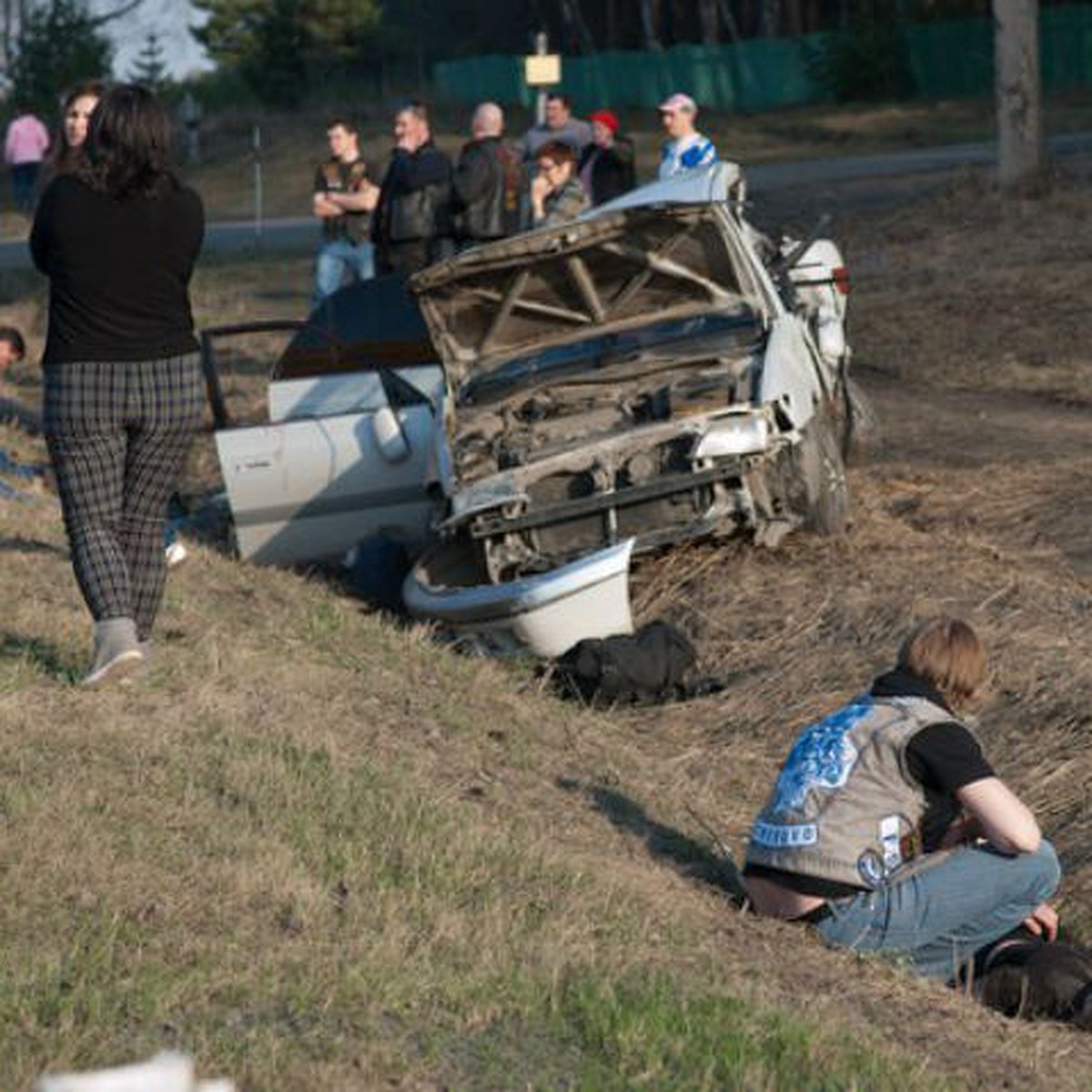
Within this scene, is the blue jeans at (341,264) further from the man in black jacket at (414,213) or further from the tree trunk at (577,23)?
the tree trunk at (577,23)

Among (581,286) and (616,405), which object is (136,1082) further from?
(581,286)

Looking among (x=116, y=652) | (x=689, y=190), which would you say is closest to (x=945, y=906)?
(x=116, y=652)

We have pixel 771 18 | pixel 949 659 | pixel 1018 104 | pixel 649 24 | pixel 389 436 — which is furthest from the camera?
pixel 649 24

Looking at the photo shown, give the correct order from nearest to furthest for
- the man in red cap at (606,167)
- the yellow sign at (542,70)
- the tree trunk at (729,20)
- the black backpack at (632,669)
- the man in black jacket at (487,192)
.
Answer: the black backpack at (632,669), the man in black jacket at (487,192), the man in red cap at (606,167), the yellow sign at (542,70), the tree trunk at (729,20)

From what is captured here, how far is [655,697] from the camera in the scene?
10414 mm

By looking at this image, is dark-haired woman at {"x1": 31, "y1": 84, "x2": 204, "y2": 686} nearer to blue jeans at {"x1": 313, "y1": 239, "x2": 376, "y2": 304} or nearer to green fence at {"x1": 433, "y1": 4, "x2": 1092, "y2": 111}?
Result: blue jeans at {"x1": 313, "y1": 239, "x2": 376, "y2": 304}

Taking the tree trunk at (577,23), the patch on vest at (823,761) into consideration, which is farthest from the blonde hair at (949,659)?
the tree trunk at (577,23)

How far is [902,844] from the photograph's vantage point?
7000mm

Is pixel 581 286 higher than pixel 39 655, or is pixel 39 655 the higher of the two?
pixel 581 286

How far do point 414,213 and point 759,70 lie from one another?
4092cm

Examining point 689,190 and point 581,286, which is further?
point 581,286

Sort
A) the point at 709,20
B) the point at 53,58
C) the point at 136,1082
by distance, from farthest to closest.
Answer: the point at 709,20 < the point at 53,58 < the point at 136,1082

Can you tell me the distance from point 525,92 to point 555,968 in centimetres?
5470

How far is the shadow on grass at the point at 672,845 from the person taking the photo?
7652 millimetres
